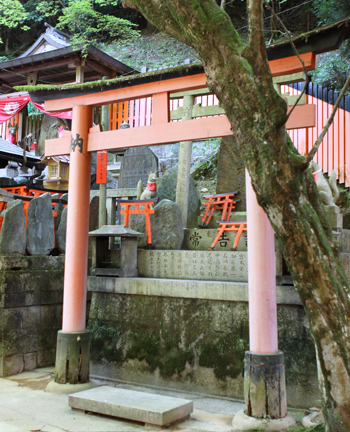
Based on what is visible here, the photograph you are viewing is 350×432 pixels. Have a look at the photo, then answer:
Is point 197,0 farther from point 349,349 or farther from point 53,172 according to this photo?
point 53,172

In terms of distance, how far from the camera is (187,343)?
641 centimetres

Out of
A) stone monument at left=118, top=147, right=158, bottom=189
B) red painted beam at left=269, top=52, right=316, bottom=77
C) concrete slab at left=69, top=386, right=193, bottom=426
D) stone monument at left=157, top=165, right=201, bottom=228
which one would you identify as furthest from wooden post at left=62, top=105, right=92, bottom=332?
stone monument at left=118, top=147, right=158, bottom=189

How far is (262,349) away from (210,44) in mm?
3450

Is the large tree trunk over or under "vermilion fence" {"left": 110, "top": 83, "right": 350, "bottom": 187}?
under

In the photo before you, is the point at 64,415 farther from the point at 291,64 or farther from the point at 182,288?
the point at 291,64

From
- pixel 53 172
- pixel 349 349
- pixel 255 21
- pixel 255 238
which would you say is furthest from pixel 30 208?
pixel 53 172

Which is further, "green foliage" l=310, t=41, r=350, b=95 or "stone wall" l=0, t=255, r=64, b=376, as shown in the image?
"green foliage" l=310, t=41, r=350, b=95

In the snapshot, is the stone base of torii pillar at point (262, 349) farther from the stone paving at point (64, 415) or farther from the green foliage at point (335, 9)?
the green foliage at point (335, 9)

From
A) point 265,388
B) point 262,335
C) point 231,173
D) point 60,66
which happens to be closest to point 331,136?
point 231,173

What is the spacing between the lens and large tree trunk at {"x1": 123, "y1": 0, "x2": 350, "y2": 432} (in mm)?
3174

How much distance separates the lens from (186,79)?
18.8ft

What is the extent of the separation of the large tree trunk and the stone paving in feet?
6.93

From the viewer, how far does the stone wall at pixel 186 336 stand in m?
5.63

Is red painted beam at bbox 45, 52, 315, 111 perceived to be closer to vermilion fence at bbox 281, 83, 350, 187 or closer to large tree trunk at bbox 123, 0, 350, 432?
large tree trunk at bbox 123, 0, 350, 432
